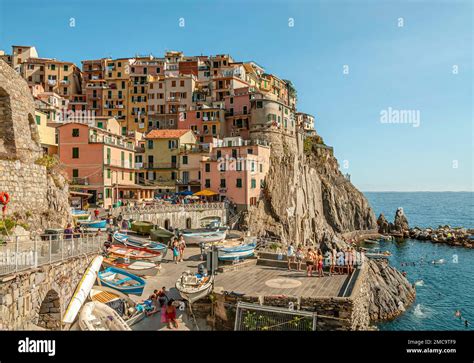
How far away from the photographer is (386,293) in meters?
36.1

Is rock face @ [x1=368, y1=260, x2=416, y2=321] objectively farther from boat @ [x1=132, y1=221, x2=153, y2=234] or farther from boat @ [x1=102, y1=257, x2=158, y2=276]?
boat @ [x1=102, y1=257, x2=158, y2=276]

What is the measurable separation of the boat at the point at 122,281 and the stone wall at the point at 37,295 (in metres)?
2.50

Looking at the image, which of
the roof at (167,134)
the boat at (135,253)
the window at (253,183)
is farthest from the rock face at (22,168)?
the roof at (167,134)

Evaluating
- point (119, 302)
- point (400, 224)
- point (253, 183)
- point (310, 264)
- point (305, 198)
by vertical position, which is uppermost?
point (253, 183)

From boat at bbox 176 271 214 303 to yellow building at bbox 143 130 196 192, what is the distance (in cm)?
4362

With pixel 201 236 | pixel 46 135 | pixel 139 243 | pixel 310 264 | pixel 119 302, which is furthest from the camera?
pixel 46 135

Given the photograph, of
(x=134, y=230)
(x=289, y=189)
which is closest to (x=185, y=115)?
(x=289, y=189)

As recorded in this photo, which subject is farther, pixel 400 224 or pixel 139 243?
pixel 400 224

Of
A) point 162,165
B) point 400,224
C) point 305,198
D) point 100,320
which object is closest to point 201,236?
point 100,320

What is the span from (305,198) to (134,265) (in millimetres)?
49030

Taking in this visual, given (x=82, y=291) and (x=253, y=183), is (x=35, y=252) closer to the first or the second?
(x=82, y=291)

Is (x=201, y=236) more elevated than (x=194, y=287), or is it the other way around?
(x=194, y=287)

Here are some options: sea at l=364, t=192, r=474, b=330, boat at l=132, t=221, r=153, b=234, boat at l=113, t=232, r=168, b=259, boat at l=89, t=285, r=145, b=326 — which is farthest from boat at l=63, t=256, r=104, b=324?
sea at l=364, t=192, r=474, b=330
